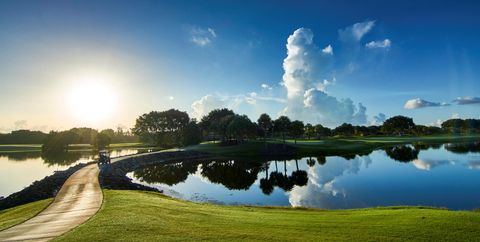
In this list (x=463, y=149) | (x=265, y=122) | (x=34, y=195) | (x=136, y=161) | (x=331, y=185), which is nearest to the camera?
(x=34, y=195)

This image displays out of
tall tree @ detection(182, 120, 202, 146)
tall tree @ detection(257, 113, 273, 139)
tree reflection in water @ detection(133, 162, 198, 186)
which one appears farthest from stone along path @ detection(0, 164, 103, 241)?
tall tree @ detection(182, 120, 202, 146)

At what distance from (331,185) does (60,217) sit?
36738 mm

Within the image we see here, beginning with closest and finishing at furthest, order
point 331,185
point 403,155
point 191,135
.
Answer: point 331,185, point 403,155, point 191,135

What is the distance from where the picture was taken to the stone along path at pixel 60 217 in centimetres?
Result: 1617

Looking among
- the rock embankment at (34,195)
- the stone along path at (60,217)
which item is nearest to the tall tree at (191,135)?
the rock embankment at (34,195)

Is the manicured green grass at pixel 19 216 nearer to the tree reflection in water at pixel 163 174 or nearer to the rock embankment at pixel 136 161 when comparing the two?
the rock embankment at pixel 136 161

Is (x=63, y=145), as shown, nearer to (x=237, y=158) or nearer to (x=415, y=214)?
(x=237, y=158)

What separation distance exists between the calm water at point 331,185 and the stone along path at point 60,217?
621 inches

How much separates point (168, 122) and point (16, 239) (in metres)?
148

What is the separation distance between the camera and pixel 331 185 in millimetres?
47156

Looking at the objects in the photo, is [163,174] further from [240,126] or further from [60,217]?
[240,126]

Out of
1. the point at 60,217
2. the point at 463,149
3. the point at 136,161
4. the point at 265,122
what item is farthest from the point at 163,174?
the point at 463,149

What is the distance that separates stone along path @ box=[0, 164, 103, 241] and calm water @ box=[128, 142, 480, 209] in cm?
1578

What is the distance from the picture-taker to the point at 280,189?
46.2 metres
